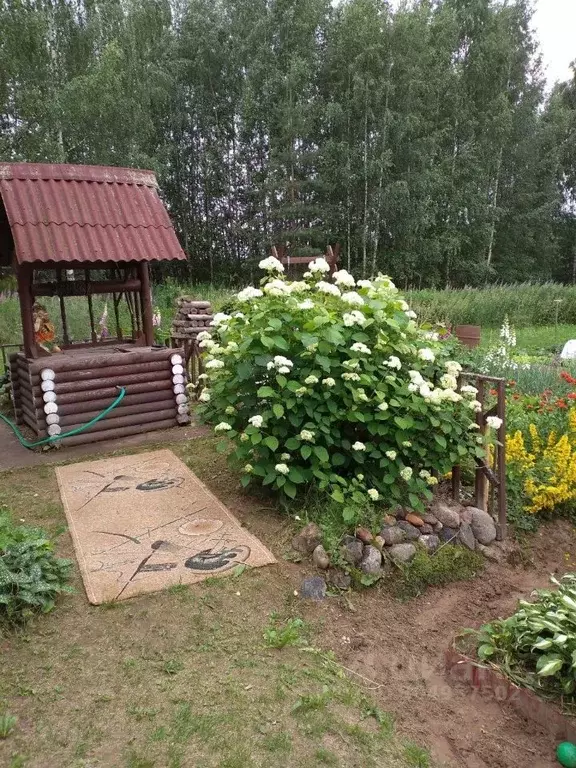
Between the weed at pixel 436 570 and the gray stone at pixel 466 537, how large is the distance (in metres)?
0.06

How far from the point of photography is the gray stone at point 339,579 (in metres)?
3.38

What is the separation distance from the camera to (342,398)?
380cm

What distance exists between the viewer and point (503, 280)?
88.1ft

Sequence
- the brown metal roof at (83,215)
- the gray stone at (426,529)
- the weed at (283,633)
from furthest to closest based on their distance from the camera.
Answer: the brown metal roof at (83,215)
the gray stone at (426,529)
the weed at (283,633)

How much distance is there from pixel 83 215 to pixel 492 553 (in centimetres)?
519

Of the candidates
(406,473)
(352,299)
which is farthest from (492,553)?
(352,299)

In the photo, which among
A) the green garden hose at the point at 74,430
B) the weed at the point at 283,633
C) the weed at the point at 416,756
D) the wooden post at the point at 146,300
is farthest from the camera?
the wooden post at the point at 146,300

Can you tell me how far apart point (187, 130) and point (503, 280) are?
52.4ft

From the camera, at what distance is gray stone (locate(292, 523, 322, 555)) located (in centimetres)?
359

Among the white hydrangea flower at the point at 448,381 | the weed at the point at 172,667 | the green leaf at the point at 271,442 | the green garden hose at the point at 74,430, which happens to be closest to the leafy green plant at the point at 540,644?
the white hydrangea flower at the point at 448,381

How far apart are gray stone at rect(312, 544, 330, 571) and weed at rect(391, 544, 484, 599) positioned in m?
0.43

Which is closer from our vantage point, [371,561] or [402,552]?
[371,561]

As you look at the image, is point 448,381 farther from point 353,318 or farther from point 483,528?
point 483,528

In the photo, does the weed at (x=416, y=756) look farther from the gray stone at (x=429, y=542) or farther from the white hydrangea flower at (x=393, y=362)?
the white hydrangea flower at (x=393, y=362)
